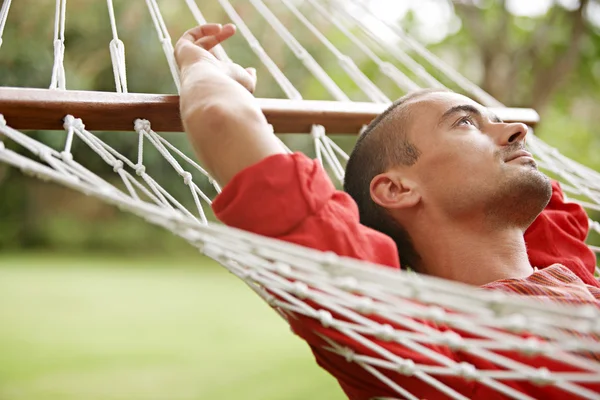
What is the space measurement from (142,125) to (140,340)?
3.78 metres

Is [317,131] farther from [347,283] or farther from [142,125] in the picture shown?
[347,283]

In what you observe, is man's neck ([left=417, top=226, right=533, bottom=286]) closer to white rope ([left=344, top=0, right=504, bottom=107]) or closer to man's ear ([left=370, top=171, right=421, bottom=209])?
man's ear ([left=370, top=171, right=421, bottom=209])

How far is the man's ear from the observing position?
1.08m

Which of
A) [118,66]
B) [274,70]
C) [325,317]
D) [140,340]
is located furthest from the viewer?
[140,340]

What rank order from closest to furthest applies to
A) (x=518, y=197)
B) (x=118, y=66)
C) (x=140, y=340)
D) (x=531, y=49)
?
(x=518, y=197) → (x=118, y=66) → (x=140, y=340) → (x=531, y=49)

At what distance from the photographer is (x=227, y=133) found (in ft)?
2.95

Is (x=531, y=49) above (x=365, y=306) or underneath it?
above

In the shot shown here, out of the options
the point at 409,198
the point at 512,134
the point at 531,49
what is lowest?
the point at 409,198

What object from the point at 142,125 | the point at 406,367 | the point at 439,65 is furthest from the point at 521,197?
the point at 439,65

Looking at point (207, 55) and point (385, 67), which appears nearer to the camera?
point (207, 55)

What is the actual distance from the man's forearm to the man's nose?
0.35m

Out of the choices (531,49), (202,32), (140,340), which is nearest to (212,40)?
(202,32)

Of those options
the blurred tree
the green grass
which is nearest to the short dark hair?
the green grass

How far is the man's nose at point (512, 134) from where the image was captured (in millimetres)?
1081
